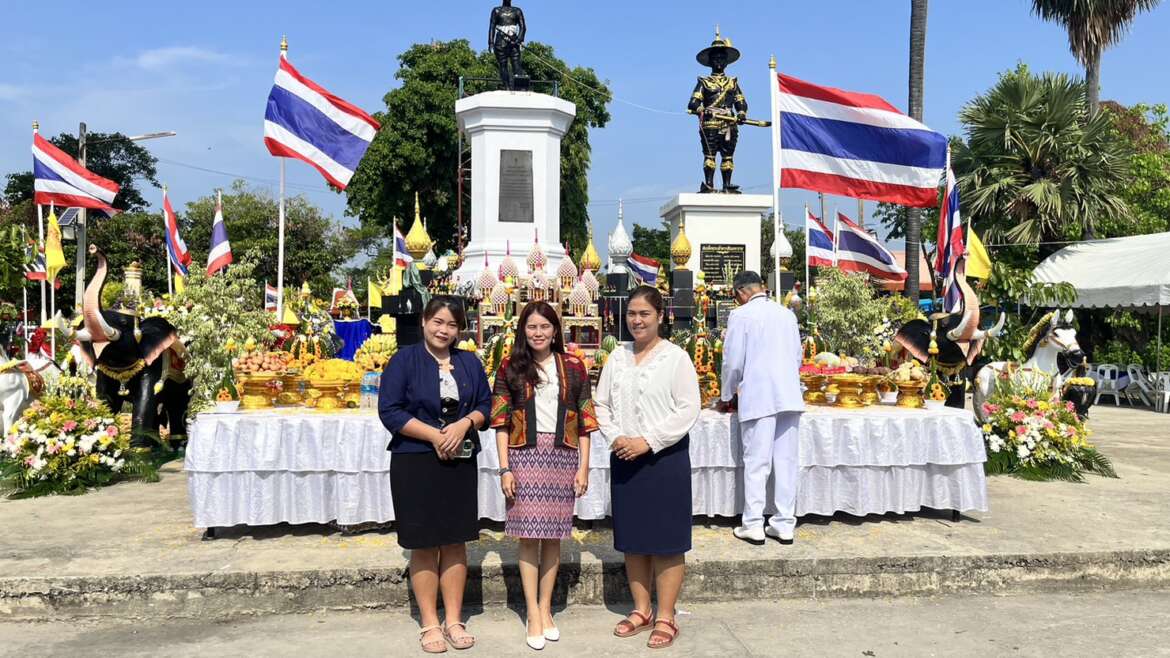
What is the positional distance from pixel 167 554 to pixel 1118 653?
525 centimetres

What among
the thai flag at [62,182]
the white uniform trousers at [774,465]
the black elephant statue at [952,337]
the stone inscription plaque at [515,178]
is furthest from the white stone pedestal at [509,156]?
the white uniform trousers at [774,465]

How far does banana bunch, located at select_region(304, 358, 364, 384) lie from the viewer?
5.77 metres

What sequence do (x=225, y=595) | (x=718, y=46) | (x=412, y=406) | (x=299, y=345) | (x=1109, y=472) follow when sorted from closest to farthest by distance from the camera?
A: (x=412, y=406) → (x=225, y=595) → (x=299, y=345) → (x=1109, y=472) → (x=718, y=46)

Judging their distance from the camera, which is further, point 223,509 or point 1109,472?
point 1109,472

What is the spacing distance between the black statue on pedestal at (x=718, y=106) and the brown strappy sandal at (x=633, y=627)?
12.5 m

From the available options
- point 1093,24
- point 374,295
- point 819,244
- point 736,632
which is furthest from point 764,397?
point 1093,24

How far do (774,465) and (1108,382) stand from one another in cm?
1506

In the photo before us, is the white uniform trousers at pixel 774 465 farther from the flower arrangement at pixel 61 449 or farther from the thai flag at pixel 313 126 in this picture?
the flower arrangement at pixel 61 449

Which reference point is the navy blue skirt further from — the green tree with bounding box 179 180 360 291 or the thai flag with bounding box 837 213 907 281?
the green tree with bounding box 179 180 360 291

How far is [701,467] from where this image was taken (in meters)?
5.62

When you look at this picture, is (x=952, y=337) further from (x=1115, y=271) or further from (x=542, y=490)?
(x=1115, y=271)

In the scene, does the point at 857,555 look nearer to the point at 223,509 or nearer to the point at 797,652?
the point at 797,652

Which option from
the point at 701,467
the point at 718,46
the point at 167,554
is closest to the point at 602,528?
the point at 701,467

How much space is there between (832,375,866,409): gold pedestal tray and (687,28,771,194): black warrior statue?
32.7 feet
